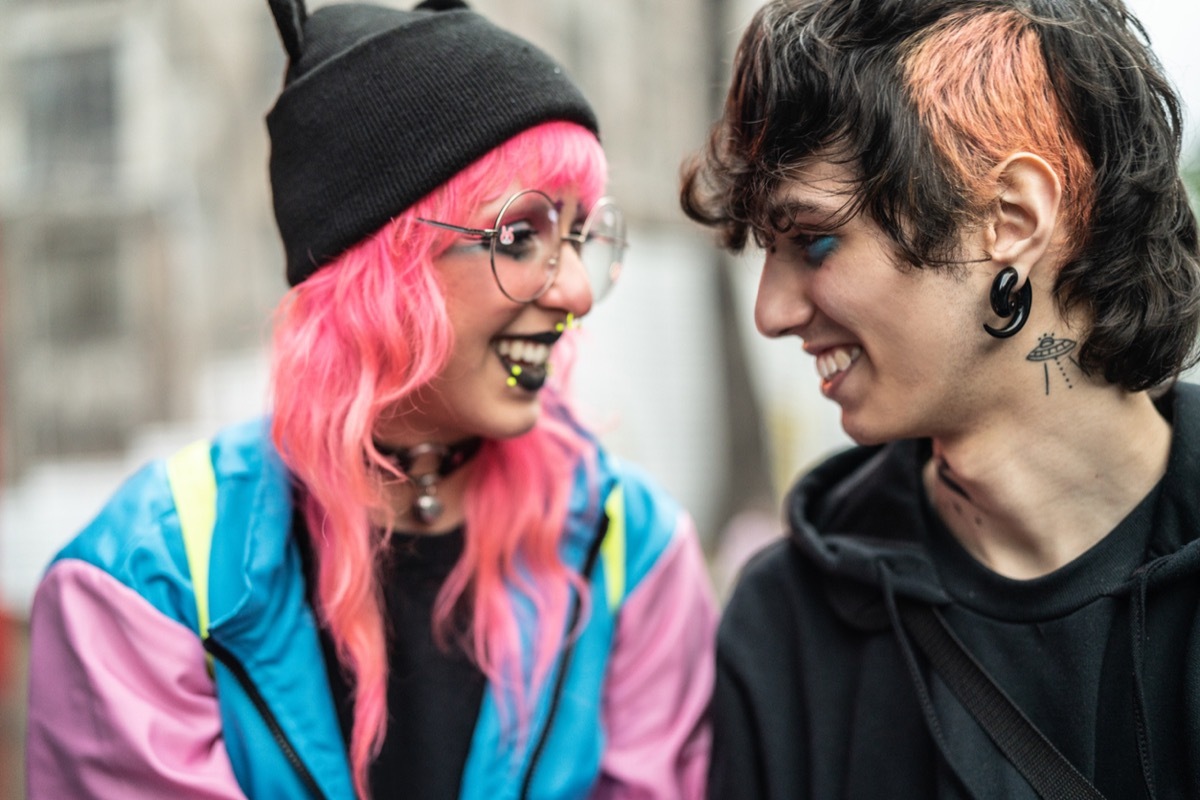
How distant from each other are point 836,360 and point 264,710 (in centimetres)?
116

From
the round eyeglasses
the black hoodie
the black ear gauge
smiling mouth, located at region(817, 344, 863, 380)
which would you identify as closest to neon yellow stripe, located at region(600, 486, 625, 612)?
the black hoodie

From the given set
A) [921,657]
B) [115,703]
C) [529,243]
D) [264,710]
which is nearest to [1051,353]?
[921,657]

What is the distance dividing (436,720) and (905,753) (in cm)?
85

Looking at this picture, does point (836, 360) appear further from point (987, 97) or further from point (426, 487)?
point (426, 487)

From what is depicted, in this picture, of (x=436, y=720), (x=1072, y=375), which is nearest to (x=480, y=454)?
(x=436, y=720)

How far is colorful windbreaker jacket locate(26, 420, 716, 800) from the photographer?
1.85 metres

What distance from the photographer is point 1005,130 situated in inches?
64.2

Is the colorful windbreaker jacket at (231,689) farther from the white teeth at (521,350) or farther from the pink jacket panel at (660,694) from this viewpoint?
the white teeth at (521,350)

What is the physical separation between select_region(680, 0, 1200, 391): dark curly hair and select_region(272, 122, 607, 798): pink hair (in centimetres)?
53

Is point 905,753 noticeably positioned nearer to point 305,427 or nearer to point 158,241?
point 305,427

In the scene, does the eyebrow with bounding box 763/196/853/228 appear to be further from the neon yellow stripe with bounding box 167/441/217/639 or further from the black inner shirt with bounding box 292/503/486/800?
the neon yellow stripe with bounding box 167/441/217/639

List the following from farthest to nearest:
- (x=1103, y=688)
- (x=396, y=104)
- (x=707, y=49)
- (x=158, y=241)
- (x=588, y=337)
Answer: (x=707, y=49) < (x=158, y=241) < (x=588, y=337) < (x=396, y=104) < (x=1103, y=688)

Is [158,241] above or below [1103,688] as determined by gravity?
above

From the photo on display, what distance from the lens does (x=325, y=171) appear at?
2035mm
